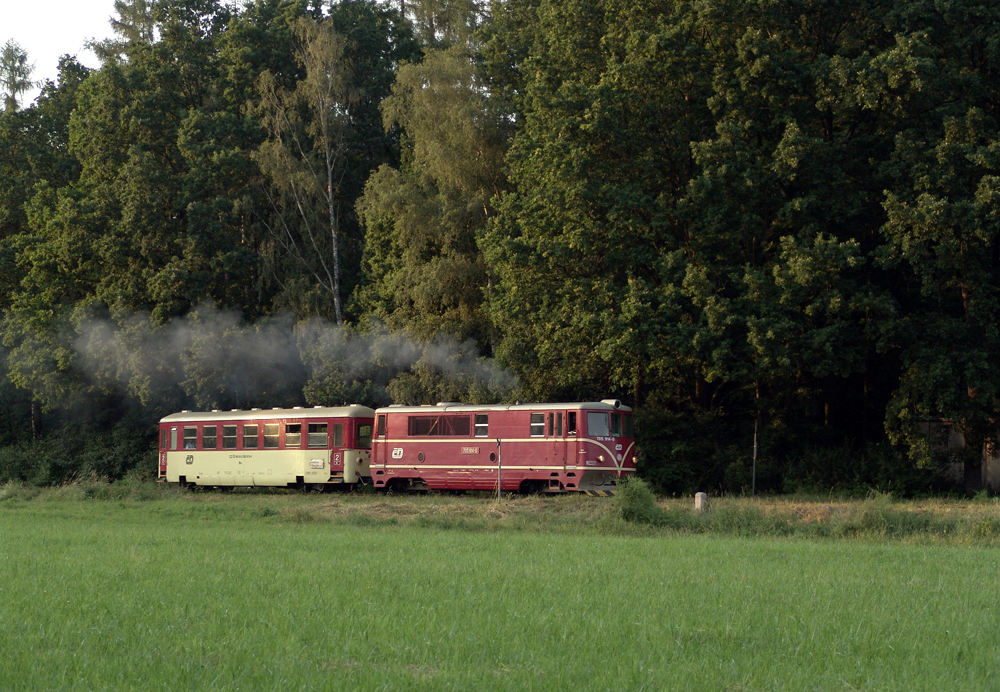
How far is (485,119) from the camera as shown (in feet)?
119

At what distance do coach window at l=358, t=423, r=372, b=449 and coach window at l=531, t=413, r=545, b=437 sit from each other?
6546mm

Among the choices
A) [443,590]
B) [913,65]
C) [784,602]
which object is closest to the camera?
[784,602]

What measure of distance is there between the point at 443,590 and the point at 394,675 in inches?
153

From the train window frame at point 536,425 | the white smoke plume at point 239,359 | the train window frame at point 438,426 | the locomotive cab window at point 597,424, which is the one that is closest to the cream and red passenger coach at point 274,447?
the train window frame at point 438,426

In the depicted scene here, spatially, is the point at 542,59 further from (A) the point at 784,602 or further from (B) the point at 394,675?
(B) the point at 394,675

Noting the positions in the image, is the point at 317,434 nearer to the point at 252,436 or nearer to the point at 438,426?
the point at 252,436

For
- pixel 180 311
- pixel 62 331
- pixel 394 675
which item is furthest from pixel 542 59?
pixel 394 675

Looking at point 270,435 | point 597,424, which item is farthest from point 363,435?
point 597,424

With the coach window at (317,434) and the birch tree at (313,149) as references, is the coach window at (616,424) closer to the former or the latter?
the coach window at (317,434)

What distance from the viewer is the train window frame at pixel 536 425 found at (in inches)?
1069

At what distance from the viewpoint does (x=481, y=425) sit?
2828cm

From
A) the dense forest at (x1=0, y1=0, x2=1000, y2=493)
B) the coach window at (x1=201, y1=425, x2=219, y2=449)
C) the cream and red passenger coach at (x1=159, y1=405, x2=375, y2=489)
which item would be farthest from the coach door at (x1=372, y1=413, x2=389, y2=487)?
the coach window at (x1=201, y1=425, x2=219, y2=449)

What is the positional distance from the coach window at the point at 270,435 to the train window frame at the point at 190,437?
135 inches

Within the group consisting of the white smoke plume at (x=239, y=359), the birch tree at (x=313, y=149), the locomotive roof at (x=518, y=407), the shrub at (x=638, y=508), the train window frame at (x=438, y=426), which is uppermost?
the birch tree at (x=313, y=149)
